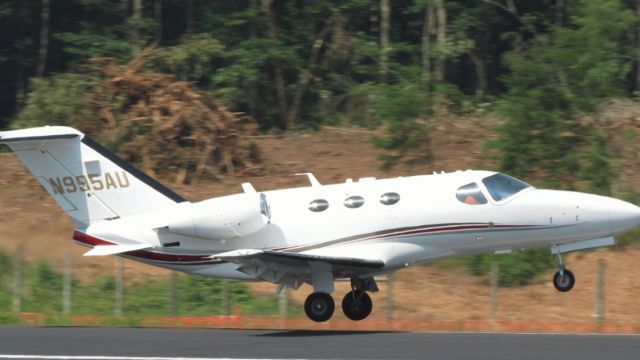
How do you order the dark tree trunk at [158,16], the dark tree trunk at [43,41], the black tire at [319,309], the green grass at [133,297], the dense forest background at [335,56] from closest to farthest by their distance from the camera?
1. the black tire at [319,309]
2. the green grass at [133,297]
3. the dense forest background at [335,56]
4. the dark tree trunk at [158,16]
5. the dark tree trunk at [43,41]

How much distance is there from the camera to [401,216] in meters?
19.7

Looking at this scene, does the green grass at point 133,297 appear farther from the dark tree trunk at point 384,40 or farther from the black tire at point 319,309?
the dark tree trunk at point 384,40

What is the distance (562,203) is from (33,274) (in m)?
10.9

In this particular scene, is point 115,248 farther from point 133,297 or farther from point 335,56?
point 335,56

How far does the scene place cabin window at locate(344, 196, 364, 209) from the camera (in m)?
19.9

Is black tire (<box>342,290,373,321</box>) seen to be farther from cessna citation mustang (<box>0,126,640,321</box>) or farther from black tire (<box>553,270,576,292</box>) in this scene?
black tire (<box>553,270,576,292</box>)

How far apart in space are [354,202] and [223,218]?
2240mm

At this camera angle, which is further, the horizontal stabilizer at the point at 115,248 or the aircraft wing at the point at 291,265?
the horizontal stabilizer at the point at 115,248

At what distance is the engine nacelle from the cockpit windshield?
3.85 meters

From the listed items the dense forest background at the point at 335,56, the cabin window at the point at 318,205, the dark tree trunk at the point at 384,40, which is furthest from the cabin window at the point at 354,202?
the dark tree trunk at the point at 384,40

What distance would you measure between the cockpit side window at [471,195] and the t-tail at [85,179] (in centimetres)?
515

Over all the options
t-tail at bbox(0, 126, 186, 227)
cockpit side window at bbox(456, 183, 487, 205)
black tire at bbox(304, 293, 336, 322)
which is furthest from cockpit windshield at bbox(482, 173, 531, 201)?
t-tail at bbox(0, 126, 186, 227)

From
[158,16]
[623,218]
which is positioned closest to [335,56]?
[158,16]

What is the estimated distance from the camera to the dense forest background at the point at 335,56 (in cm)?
3039
